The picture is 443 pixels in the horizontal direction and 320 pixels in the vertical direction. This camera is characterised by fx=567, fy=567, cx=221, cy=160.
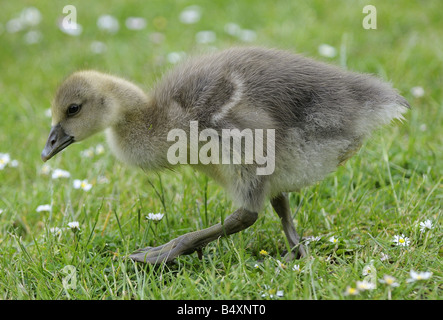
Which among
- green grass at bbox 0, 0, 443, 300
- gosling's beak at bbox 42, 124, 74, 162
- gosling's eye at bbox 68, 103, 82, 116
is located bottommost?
green grass at bbox 0, 0, 443, 300

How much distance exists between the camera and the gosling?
2.25 m

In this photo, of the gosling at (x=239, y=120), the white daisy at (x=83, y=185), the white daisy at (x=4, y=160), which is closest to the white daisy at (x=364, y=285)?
the gosling at (x=239, y=120)

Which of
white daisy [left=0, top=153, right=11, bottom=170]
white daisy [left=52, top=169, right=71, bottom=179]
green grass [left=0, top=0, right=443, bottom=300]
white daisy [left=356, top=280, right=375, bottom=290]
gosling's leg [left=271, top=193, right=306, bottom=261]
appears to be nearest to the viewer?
white daisy [left=356, top=280, right=375, bottom=290]

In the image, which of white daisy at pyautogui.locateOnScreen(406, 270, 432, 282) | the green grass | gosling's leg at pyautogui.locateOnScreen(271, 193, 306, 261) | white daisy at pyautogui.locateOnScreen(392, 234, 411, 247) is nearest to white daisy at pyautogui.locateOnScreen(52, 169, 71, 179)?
the green grass

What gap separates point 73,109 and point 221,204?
87 centimetres

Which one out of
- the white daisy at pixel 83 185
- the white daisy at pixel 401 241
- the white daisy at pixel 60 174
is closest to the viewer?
the white daisy at pixel 401 241

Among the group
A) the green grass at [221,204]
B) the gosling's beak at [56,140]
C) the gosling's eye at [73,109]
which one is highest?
the gosling's eye at [73,109]

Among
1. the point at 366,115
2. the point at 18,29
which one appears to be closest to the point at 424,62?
the point at 366,115

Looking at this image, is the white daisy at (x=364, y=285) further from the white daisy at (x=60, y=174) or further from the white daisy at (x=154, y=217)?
the white daisy at (x=60, y=174)

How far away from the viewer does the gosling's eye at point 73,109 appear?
243 cm

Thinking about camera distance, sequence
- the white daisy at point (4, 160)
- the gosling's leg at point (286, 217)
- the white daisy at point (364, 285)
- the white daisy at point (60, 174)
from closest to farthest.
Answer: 1. the white daisy at point (364, 285)
2. the gosling's leg at point (286, 217)
3. the white daisy at point (60, 174)
4. the white daisy at point (4, 160)

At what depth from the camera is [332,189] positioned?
296 cm

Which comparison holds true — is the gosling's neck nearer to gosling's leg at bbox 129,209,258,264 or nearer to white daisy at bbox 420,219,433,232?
gosling's leg at bbox 129,209,258,264

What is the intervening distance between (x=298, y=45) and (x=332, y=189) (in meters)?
1.83
